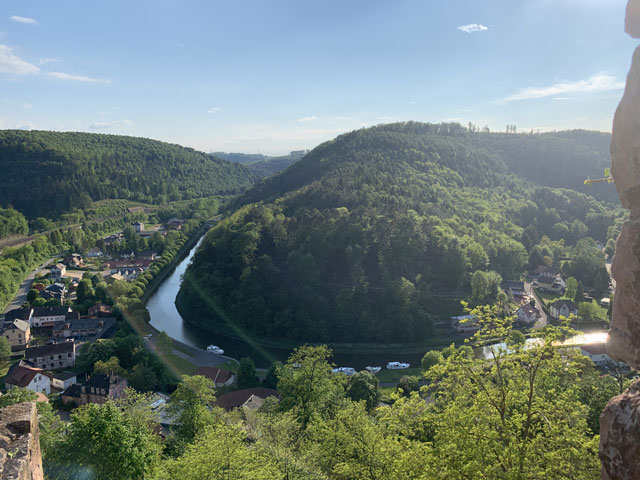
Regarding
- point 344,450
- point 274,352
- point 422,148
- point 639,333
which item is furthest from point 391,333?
point 422,148

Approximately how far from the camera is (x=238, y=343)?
4044 cm

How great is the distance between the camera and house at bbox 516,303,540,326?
43.0 m

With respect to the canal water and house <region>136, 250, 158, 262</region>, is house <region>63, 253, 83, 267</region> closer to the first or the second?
house <region>136, 250, 158, 262</region>

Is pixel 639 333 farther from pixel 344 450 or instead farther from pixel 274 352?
pixel 274 352

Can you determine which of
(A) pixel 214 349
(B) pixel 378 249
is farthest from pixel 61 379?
(B) pixel 378 249

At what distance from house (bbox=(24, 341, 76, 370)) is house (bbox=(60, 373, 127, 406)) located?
7.34 metres

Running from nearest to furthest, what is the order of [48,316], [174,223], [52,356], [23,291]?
[52,356]
[48,316]
[23,291]
[174,223]

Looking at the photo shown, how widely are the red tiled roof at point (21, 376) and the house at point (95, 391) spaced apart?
2.88m

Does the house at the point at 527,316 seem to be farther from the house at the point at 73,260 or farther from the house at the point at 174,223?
the house at the point at 174,223

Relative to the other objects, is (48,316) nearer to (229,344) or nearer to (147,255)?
(229,344)

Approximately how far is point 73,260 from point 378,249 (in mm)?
48518

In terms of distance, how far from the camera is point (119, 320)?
4181 cm

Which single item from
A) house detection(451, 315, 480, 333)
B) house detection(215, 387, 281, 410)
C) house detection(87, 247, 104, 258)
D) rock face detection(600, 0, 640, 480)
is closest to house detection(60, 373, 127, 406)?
house detection(215, 387, 281, 410)

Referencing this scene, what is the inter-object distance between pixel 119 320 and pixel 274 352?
53.0ft
